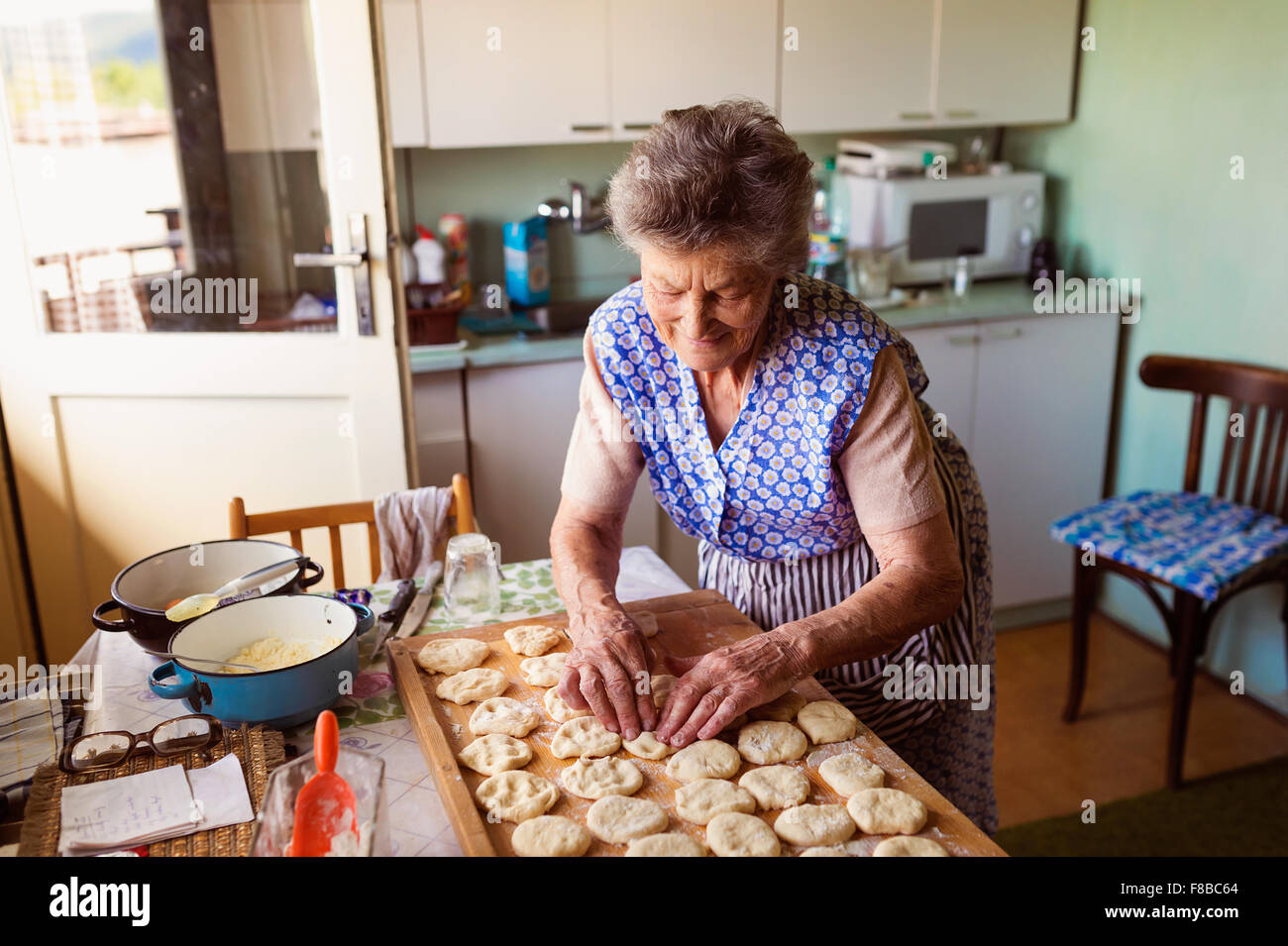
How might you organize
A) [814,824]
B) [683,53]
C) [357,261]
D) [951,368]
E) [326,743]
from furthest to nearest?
[951,368] < [683,53] < [357,261] < [814,824] < [326,743]

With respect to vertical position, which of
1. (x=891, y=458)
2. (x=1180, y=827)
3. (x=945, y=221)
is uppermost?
(x=945, y=221)

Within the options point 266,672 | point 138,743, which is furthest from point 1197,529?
point 138,743

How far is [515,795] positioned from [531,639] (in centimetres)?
33

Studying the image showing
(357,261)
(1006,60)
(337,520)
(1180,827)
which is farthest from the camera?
(1006,60)

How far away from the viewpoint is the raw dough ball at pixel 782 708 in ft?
4.05

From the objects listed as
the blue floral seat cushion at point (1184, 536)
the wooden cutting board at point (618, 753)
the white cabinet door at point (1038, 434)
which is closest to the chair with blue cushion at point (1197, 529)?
the blue floral seat cushion at point (1184, 536)

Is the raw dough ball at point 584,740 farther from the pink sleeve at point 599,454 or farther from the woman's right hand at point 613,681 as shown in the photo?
the pink sleeve at point 599,454

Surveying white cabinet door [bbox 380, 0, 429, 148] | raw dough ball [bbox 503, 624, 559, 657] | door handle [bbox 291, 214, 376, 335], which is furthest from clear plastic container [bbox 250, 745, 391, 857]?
white cabinet door [bbox 380, 0, 429, 148]

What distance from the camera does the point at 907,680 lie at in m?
1.48

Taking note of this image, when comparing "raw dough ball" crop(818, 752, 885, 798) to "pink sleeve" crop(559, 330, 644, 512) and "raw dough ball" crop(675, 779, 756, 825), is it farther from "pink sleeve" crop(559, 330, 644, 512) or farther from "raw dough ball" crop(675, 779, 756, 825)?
"pink sleeve" crop(559, 330, 644, 512)

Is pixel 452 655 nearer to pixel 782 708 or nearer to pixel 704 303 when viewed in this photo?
pixel 782 708

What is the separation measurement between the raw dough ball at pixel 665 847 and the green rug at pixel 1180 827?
5.17 ft

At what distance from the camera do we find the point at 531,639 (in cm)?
140
